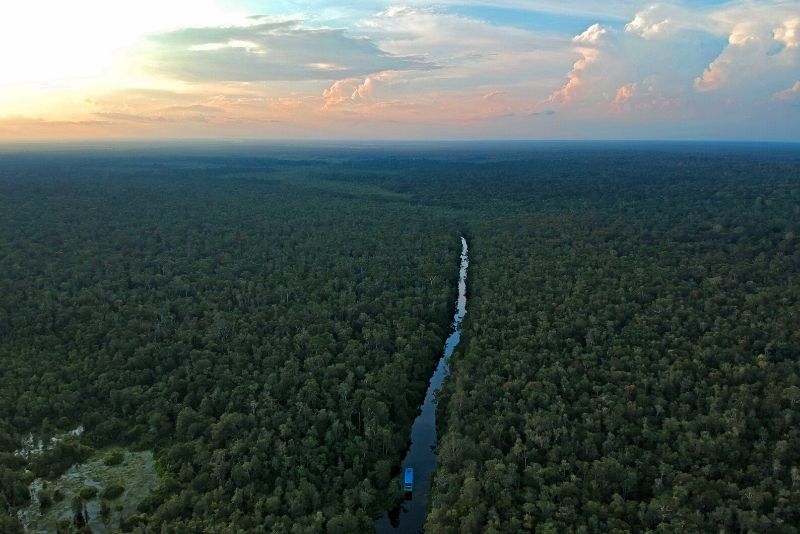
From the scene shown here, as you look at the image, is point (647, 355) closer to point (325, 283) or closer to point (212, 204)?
point (325, 283)

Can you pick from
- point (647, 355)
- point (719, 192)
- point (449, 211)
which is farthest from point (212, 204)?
point (719, 192)

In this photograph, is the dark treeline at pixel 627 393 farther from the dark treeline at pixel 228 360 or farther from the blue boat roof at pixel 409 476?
the dark treeline at pixel 228 360

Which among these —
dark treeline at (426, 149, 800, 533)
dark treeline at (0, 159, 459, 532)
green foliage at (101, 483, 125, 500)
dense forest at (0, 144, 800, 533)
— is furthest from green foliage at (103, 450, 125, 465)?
dark treeline at (426, 149, 800, 533)

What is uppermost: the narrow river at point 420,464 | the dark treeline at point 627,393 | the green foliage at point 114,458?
the dark treeline at point 627,393

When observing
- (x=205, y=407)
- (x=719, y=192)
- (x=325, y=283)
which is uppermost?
(x=719, y=192)

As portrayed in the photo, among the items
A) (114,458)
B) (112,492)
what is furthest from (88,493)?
(114,458)

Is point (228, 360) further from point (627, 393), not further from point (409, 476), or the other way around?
point (627, 393)

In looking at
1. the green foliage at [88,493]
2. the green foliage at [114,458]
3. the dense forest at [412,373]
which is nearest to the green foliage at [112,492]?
the green foliage at [88,493]
